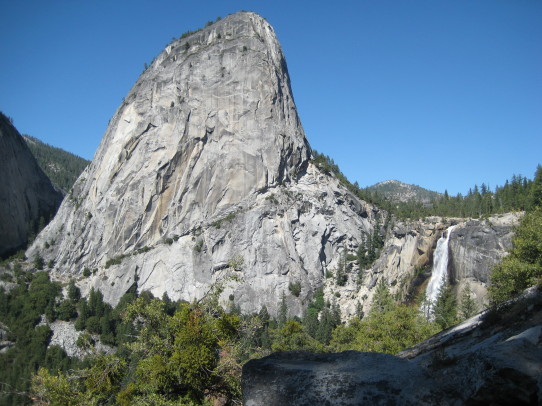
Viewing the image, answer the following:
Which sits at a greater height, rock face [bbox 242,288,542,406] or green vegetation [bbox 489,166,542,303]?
green vegetation [bbox 489,166,542,303]

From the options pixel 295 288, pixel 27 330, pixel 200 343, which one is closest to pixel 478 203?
pixel 295 288

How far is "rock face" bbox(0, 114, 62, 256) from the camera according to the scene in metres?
99.8

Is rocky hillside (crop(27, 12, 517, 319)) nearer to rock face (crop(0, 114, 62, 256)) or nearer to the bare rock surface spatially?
rock face (crop(0, 114, 62, 256))

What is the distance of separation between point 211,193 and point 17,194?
178 ft

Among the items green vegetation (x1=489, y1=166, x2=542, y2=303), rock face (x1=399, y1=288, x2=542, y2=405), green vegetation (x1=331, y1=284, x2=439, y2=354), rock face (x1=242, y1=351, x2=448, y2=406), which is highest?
green vegetation (x1=489, y1=166, x2=542, y2=303)

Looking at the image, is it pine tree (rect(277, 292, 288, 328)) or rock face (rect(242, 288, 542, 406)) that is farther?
pine tree (rect(277, 292, 288, 328))

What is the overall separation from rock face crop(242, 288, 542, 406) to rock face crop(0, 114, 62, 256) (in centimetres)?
11207

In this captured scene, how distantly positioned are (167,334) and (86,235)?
90.1 meters

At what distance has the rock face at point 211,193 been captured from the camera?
281 feet

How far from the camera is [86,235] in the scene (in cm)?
9538

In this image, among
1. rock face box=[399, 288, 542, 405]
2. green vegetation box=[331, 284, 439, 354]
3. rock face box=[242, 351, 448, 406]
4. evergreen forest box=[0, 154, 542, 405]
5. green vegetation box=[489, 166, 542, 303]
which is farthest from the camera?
green vegetation box=[331, 284, 439, 354]

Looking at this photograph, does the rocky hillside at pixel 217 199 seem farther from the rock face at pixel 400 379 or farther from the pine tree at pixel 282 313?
the rock face at pixel 400 379

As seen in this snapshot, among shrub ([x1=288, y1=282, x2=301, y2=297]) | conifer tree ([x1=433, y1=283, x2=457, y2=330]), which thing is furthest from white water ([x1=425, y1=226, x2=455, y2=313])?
shrub ([x1=288, y1=282, x2=301, y2=297])

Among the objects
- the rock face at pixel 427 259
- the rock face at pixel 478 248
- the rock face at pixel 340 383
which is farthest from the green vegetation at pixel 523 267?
the rock face at pixel 478 248
